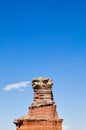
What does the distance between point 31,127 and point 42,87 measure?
7.32 meters

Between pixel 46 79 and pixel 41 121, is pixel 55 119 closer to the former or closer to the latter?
pixel 41 121

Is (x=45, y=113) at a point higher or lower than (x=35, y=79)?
lower

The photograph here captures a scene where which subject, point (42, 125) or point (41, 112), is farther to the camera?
point (41, 112)

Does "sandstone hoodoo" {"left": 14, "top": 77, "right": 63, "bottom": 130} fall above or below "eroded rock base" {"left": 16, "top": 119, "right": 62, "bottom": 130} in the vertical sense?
above

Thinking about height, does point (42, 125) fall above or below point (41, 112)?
below

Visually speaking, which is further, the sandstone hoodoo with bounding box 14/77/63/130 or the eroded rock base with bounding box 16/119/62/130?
the sandstone hoodoo with bounding box 14/77/63/130

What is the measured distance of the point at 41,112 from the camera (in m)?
79.1

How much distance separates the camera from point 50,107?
3120 inches

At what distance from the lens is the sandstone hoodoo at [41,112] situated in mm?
78188

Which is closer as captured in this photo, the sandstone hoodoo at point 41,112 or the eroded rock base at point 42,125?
the eroded rock base at point 42,125

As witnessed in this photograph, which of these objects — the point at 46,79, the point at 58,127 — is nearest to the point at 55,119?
the point at 58,127

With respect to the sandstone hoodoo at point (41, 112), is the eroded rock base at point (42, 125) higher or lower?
lower

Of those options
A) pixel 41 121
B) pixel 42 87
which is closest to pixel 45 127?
pixel 41 121

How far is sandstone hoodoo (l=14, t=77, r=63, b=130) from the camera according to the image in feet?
257
